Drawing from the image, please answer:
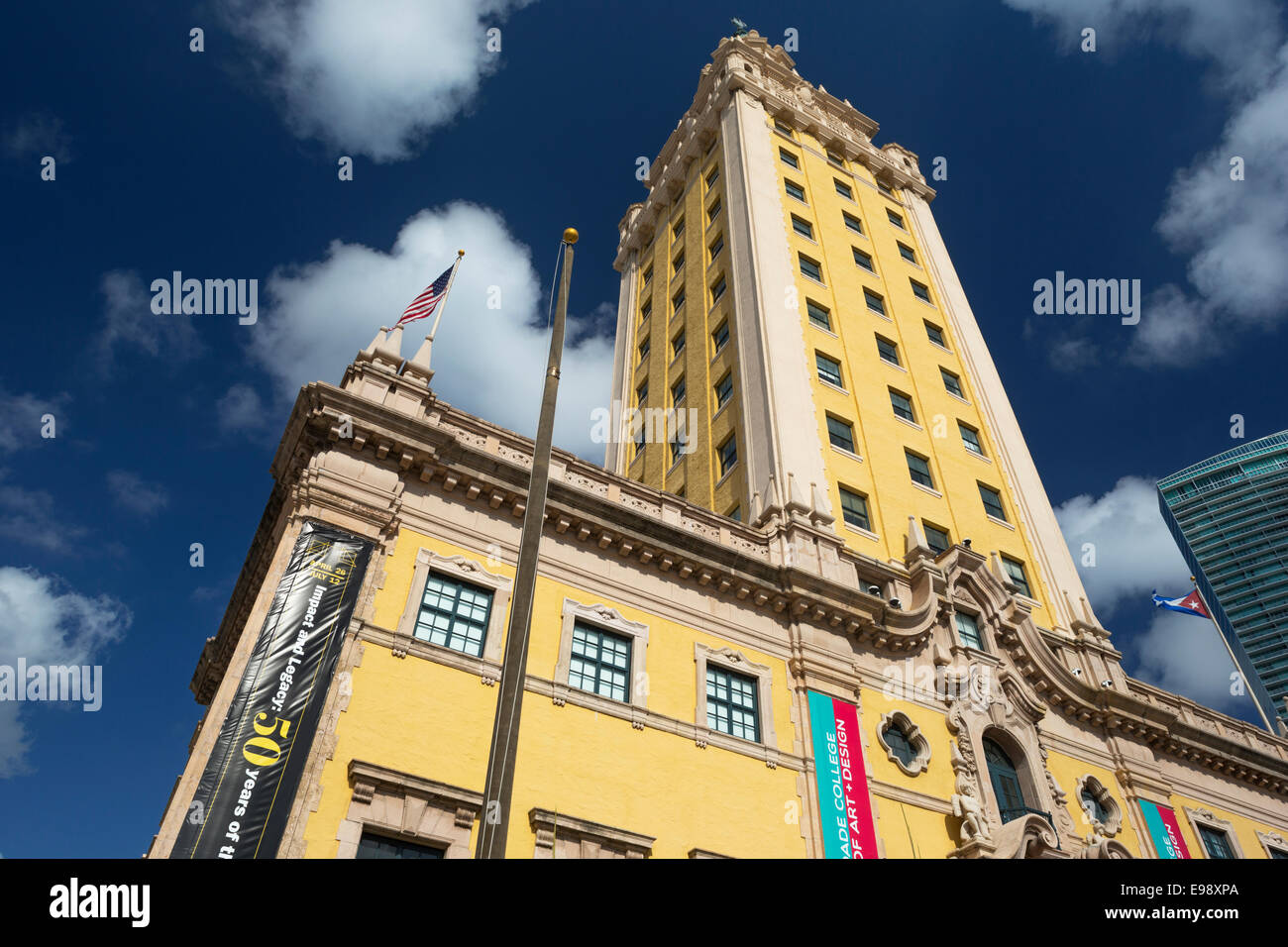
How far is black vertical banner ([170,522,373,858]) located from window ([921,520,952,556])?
20.5m

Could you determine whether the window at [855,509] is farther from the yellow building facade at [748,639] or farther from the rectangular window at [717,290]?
the rectangular window at [717,290]

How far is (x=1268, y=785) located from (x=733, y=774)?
23.3m

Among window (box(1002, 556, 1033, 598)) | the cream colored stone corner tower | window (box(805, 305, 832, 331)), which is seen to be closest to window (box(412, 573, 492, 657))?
the cream colored stone corner tower

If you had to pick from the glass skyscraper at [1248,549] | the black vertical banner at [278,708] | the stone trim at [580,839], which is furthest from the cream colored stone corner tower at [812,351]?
the glass skyscraper at [1248,549]

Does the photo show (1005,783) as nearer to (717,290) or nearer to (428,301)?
(428,301)

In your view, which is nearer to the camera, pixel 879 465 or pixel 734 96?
pixel 879 465

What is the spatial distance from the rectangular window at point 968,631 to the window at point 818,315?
14220 mm

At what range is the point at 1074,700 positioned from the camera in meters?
27.6

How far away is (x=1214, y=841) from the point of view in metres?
28.0

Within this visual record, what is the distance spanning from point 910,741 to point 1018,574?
12.0 meters

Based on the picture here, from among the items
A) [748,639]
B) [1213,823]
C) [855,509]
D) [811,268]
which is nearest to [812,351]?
[811,268]

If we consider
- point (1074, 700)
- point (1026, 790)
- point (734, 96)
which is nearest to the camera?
point (1026, 790)
